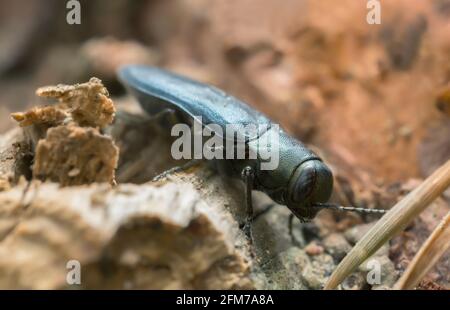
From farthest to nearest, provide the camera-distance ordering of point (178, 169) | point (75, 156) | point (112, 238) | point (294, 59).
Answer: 1. point (294, 59)
2. point (178, 169)
3. point (75, 156)
4. point (112, 238)

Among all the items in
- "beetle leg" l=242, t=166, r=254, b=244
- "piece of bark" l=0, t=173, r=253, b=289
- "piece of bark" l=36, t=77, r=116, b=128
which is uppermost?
"piece of bark" l=36, t=77, r=116, b=128

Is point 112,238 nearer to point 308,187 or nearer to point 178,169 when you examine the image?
point 178,169

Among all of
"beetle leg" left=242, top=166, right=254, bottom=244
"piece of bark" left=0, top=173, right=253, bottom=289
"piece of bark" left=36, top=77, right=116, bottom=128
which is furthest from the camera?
"beetle leg" left=242, top=166, right=254, bottom=244

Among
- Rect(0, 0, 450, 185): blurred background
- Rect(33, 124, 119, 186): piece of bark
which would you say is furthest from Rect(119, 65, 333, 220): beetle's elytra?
Rect(33, 124, 119, 186): piece of bark

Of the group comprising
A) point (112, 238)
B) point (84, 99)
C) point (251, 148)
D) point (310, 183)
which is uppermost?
point (84, 99)

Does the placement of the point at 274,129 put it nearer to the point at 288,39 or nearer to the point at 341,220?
the point at 341,220

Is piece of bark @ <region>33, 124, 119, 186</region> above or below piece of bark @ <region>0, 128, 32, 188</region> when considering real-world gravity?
above

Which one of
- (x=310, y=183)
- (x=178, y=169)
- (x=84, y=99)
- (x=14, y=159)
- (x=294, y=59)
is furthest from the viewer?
(x=294, y=59)

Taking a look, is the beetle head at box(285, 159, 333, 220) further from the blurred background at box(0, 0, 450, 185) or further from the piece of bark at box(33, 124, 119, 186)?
the piece of bark at box(33, 124, 119, 186)

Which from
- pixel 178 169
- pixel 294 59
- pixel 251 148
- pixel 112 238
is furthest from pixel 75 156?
pixel 294 59

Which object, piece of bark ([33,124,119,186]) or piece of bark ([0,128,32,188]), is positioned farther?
piece of bark ([0,128,32,188])
